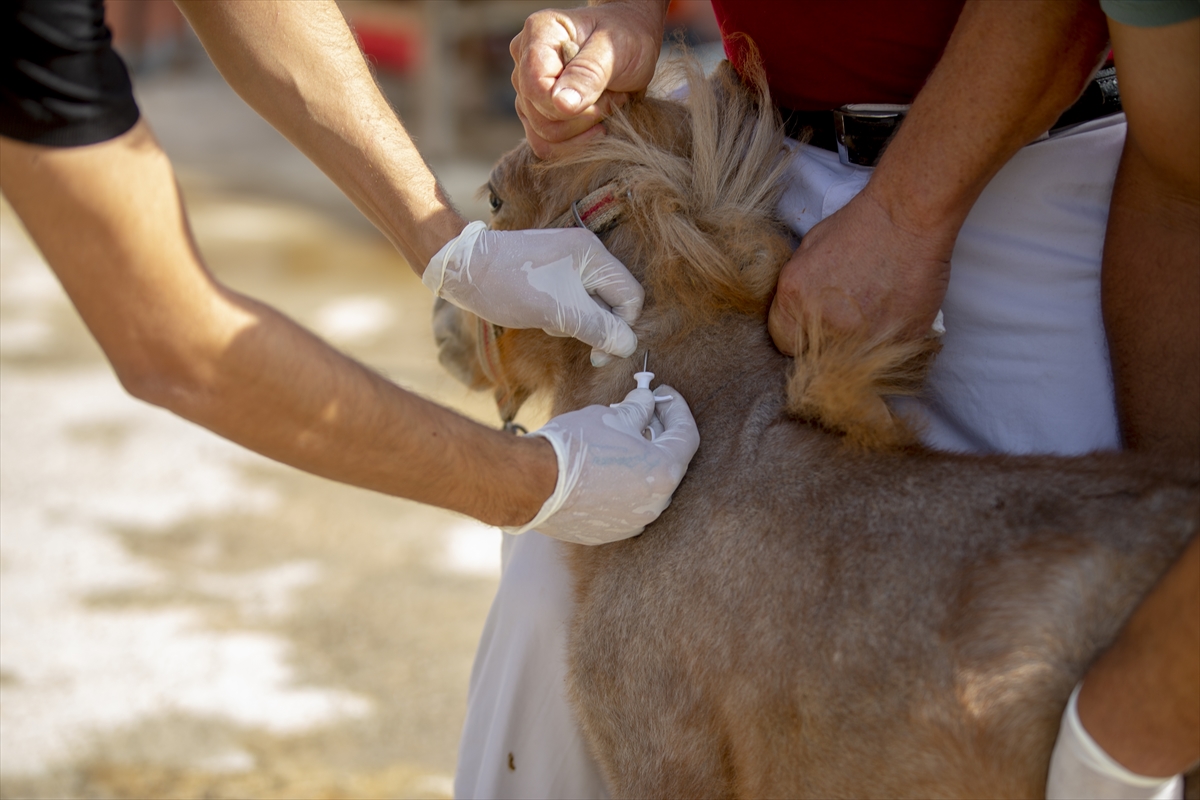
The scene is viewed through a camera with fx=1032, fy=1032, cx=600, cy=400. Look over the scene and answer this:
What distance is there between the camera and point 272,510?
5.18m

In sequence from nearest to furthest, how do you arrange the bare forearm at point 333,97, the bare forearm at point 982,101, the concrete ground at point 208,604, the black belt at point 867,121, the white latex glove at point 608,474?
the bare forearm at point 982,101 < the white latex glove at point 608,474 < the black belt at point 867,121 < the bare forearm at point 333,97 < the concrete ground at point 208,604

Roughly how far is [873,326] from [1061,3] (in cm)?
63

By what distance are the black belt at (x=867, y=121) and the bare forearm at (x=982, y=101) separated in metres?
0.22

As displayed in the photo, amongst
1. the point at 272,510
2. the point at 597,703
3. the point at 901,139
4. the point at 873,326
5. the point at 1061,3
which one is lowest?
the point at 272,510

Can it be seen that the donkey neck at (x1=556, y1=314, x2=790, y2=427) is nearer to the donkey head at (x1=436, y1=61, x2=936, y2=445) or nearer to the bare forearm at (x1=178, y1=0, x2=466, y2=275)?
the donkey head at (x1=436, y1=61, x2=936, y2=445)

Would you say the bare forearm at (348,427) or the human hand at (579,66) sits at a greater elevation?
the human hand at (579,66)

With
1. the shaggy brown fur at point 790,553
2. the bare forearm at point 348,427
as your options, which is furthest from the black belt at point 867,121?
the bare forearm at point 348,427

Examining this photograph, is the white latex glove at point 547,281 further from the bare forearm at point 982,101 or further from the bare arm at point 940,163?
the bare forearm at point 982,101

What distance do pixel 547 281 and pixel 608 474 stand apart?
1.48ft

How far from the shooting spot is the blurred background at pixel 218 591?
12.0 ft

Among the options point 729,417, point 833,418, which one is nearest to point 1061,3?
point 833,418

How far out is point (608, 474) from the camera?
190 centimetres

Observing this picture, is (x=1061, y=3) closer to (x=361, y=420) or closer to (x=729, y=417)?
(x=729, y=417)

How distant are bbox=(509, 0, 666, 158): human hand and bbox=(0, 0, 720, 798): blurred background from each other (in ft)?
1.07
